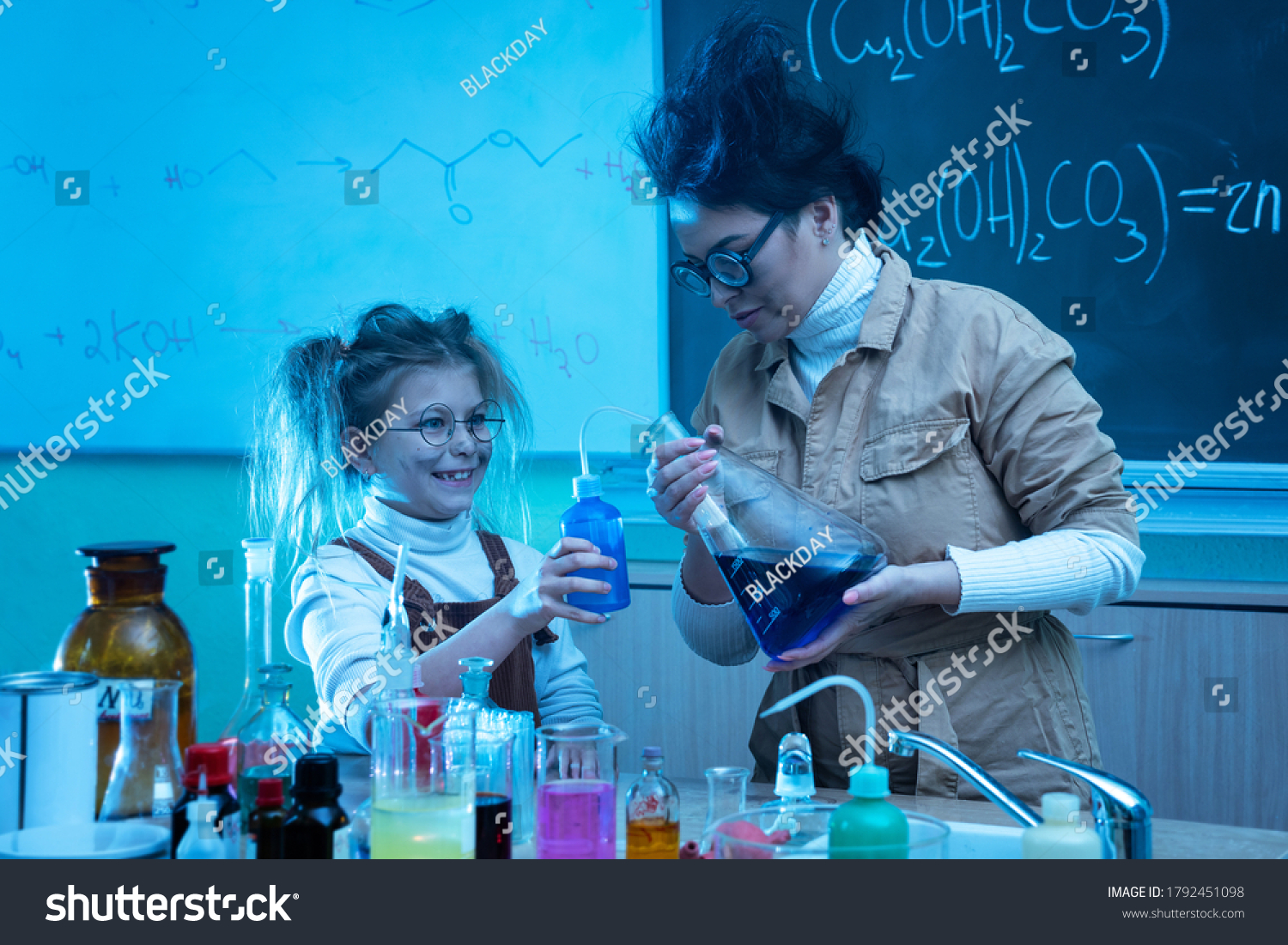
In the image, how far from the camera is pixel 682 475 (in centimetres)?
107

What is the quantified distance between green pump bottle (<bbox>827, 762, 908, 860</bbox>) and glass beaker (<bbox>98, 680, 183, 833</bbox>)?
1.87ft

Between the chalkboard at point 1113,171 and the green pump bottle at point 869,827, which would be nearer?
the green pump bottle at point 869,827

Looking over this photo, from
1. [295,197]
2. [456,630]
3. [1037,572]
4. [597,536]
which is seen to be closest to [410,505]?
[456,630]

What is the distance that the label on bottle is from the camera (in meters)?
0.87

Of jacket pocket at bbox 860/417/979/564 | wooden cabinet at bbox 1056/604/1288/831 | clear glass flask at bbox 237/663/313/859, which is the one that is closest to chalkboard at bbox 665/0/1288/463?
wooden cabinet at bbox 1056/604/1288/831

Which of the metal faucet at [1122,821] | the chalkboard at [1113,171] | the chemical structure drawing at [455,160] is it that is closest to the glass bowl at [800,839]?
the metal faucet at [1122,821]

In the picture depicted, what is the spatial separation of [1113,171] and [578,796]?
1.50m

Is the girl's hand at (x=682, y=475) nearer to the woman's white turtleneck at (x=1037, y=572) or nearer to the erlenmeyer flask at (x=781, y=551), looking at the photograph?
the erlenmeyer flask at (x=781, y=551)

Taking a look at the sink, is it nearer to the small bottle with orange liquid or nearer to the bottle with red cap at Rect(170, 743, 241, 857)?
the small bottle with orange liquid

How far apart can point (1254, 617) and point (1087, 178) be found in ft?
2.55

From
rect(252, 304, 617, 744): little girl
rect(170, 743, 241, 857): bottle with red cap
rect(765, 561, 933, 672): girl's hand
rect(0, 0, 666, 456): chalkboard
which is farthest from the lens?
rect(0, 0, 666, 456): chalkboard

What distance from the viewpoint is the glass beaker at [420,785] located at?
726 mm

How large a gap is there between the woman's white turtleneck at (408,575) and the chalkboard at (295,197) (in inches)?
26.1
